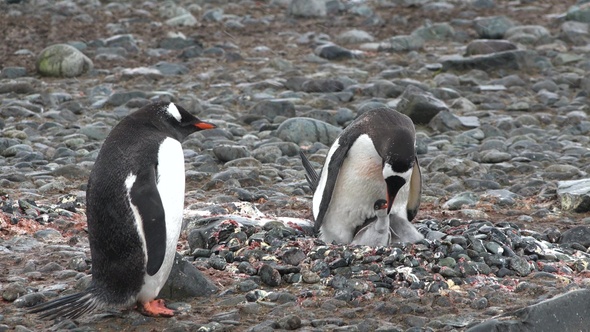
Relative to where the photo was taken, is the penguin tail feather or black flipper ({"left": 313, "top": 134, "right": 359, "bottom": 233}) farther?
black flipper ({"left": 313, "top": 134, "right": 359, "bottom": 233})

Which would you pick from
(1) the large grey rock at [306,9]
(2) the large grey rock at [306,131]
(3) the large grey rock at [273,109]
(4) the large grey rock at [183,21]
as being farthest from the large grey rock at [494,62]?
(4) the large grey rock at [183,21]

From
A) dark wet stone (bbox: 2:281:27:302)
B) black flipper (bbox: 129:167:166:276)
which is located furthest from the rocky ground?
black flipper (bbox: 129:167:166:276)

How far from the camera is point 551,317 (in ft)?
13.3

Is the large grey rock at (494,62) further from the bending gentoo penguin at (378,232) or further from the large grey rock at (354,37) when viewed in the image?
the bending gentoo penguin at (378,232)

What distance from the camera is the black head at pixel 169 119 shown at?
473 centimetres

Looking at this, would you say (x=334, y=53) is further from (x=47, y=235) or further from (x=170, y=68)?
(x=47, y=235)

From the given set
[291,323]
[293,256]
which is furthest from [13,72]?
[291,323]

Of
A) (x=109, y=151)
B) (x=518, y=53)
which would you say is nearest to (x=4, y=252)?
(x=109, y=151)

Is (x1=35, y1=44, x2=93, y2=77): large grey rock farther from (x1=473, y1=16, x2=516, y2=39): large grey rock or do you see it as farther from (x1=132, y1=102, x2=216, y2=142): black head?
(x1=132, y1=102, x2=216, y2=142): black head

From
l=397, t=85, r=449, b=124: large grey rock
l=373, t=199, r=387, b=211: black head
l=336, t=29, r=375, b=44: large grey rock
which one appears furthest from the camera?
l=336, t=29, r=375, b=44: large grey rock

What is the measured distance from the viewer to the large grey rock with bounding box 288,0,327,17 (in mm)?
13141

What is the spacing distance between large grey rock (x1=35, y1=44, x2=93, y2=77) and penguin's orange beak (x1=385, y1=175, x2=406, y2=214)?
6034 millimetres

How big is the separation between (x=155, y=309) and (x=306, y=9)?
9.21m

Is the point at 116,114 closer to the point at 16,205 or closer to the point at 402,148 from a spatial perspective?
the point at 16,205
